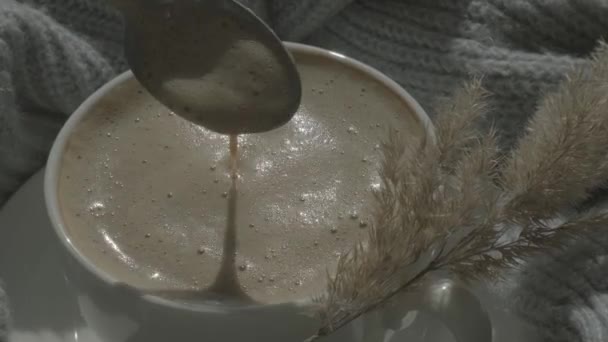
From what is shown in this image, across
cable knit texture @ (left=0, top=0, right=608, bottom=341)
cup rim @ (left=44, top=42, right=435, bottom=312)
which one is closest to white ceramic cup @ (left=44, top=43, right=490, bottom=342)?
cup rim @ (left=44, top=42, right=435, bottom=312)

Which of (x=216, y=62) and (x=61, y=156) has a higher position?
(x=216, y=62)

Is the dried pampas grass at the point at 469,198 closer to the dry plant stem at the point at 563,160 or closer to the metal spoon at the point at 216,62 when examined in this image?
the dry plant stem at the point at 563,160

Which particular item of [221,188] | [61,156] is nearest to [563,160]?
[221,188]

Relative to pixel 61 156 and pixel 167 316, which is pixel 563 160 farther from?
pixel 61 156

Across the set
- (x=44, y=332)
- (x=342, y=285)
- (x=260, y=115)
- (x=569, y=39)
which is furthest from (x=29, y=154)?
(x=569, y=39)

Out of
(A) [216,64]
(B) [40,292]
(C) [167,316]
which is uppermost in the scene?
(A) [216,64]

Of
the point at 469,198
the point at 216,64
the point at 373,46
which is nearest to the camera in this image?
the point at 469,198

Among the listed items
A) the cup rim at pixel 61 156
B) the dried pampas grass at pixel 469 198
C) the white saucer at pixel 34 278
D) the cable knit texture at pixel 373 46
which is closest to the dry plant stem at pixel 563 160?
the dried pampas grass at pixel 469 198
